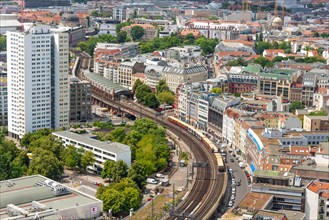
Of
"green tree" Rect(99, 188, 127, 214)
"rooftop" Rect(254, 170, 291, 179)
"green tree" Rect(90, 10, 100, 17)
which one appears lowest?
"green tree" Rect(99, 188, 127, 214)

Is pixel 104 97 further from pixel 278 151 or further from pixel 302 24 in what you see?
pixel 302 24

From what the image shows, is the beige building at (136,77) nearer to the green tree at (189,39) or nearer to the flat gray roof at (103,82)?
the flat gray roof at (103,82)

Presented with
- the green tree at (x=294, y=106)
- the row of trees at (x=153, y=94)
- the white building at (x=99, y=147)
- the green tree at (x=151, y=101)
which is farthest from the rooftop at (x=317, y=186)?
the row of trees at (x=153, y=94)

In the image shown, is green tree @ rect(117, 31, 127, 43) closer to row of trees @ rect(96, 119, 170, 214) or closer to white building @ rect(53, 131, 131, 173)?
row of trees @ rect(96, 119, 170, 214)

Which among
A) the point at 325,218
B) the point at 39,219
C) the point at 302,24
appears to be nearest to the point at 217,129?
the point at 325,218

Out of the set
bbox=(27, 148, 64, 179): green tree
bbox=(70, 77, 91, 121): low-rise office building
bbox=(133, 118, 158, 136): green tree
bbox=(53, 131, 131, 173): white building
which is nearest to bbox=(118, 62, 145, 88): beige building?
bbox=(70, 77, 91, 121): low-rise office building

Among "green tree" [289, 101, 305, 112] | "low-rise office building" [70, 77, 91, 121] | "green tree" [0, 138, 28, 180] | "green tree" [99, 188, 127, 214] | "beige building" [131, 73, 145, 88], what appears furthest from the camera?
"beige building" [131, 73, 145, 88]
